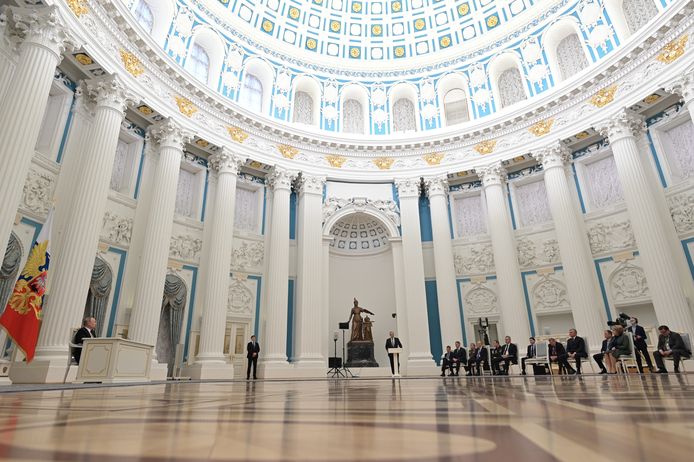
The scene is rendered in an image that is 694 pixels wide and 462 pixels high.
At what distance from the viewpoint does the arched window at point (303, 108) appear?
52.5 ft

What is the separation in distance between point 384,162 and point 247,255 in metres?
6.20

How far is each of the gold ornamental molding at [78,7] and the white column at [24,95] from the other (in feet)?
2.29

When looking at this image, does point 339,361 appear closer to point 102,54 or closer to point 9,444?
point 102,54

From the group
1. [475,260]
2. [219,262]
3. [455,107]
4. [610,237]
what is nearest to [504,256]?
[475,260]

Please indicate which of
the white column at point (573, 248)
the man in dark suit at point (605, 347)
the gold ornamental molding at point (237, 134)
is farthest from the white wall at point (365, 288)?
the man in dark suit at point (605, 347)

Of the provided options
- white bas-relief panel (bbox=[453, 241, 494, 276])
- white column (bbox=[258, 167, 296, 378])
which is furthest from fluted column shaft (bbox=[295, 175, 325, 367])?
white bas-relief panel (bbox=[453, 241, 494, 276])

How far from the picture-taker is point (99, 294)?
381 inches

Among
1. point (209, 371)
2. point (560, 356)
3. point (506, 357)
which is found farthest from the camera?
point (209, 371)

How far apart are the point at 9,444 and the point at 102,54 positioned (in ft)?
36.1

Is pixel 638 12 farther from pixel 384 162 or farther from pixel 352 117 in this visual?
pixel 352 117

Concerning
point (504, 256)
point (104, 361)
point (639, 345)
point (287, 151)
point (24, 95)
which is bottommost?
point (104, 361)

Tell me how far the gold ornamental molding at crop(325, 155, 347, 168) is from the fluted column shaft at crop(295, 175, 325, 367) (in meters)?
0.86

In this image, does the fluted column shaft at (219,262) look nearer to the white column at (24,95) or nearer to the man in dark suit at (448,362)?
the white column at (24,95)

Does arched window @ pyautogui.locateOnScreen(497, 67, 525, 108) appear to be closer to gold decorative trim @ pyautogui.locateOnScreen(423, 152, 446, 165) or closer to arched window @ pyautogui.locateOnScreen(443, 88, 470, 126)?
arched window @ pyautogui.locateOnScreen(443, 88, 470, 126)
